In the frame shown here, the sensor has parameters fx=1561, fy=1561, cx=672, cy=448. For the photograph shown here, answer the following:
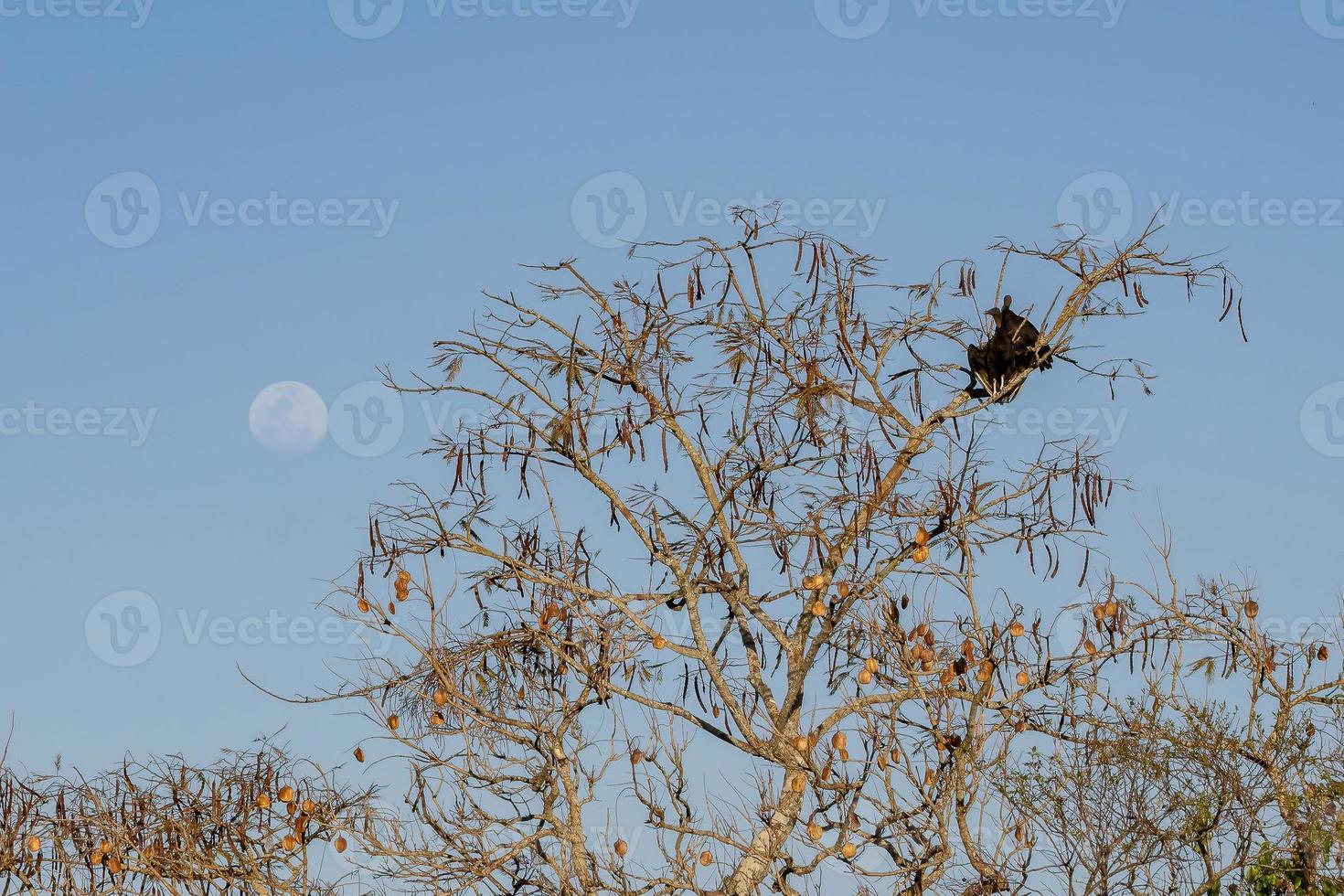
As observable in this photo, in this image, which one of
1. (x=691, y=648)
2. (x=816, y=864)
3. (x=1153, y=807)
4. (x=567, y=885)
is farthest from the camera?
(x=1153, y=807)

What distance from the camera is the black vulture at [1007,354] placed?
1093 cm

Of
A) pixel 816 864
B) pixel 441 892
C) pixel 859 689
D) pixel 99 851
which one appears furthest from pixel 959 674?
pixel 99 851

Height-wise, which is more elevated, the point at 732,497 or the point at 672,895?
the point at 732,497

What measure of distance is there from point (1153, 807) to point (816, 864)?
13.0 ft

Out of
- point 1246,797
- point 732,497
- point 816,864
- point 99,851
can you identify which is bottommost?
point 816,864

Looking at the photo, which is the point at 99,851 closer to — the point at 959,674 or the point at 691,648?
the point at 691,648

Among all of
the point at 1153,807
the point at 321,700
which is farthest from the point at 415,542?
the point at 1153,807

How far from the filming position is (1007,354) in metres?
10.9

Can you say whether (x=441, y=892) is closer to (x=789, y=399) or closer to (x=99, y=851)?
(x=99, y=851)

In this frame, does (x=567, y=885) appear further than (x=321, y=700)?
No

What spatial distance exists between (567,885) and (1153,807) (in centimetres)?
487

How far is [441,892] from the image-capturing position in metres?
10.4

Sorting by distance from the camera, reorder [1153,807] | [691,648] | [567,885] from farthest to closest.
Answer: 1. [1153,807]
2. [691,648]
3. [567,885]

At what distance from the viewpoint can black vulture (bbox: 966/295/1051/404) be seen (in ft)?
35.9
